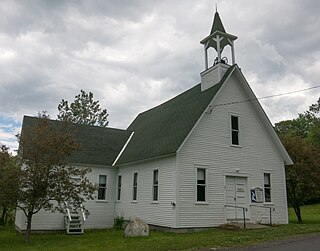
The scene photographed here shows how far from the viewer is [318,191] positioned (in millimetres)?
20562

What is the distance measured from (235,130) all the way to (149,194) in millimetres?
5737

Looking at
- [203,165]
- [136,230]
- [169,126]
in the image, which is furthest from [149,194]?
[169,126]

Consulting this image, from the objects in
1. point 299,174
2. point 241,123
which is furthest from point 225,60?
point 299,174

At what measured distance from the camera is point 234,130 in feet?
58.5

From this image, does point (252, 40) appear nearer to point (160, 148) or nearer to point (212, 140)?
point (212, 140)

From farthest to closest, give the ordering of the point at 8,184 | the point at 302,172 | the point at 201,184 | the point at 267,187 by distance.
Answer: the point at 302,172 < the point at 267,187 < the point at 201,184 < the point at 8,184

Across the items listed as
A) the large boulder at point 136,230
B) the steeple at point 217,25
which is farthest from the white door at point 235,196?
the steeple at point 217,25

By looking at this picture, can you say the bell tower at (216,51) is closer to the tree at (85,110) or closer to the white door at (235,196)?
the white door at (235,196)

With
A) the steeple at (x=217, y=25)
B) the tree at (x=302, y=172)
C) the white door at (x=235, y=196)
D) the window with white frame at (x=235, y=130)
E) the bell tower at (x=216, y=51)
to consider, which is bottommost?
the white door at (x=235, y=196)

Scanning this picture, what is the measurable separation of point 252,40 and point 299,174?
8884 millimetres

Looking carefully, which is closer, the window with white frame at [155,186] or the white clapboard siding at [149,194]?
the white clapboard siding at [149,194]

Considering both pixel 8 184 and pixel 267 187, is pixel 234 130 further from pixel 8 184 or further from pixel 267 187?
pixel 8 184

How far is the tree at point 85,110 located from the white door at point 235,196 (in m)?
30.7

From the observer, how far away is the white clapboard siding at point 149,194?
52.1ft
